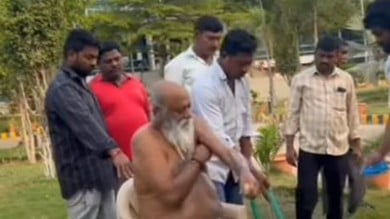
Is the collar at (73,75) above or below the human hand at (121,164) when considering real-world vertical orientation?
above

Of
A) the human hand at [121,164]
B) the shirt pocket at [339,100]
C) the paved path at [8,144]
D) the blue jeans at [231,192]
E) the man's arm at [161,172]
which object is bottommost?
the paved path at [8,144]

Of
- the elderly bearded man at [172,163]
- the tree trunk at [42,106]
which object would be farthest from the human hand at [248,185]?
the tree trunk at [42,106]

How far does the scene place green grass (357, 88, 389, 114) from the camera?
2838 cm

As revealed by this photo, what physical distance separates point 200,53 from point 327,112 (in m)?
1.32

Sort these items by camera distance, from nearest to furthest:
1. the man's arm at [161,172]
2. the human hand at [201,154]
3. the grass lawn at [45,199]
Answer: the man's arm at [161,172], the human hand at [201,154], the grass lawn at [45,199]

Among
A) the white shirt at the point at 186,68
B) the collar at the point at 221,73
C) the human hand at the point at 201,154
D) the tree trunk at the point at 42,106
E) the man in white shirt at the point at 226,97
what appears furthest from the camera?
the tree trunk at the point at 42,106

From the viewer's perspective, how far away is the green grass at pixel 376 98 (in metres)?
28.4

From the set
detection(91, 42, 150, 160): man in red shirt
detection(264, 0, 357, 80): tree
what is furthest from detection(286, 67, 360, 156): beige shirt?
detection(264, 0, 357, 80): tree

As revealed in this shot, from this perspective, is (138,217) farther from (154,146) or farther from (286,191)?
(286,191)

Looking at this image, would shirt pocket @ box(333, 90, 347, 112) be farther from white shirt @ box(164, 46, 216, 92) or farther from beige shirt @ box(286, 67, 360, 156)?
white shirt @ box(164, 46, 216, 92)

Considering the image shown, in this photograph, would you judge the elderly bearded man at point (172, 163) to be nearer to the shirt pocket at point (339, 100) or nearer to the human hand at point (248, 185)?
the human hand at point (248, 185)

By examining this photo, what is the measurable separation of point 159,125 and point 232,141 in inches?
55.8

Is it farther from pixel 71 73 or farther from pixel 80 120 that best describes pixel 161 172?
pixel 71 73

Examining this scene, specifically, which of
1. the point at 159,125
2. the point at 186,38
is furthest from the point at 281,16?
the point at 159,125
